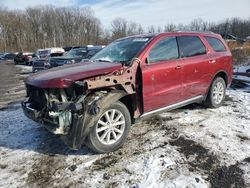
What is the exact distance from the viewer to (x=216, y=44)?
21.6 feet

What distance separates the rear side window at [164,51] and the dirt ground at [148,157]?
132 cm

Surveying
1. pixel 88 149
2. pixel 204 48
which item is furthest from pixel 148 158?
pixel 204 48

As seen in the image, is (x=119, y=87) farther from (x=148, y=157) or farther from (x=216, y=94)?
(x=216, y=94)

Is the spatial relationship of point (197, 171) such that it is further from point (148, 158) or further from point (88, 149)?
point (88, 149)

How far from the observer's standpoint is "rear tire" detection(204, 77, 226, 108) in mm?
6359

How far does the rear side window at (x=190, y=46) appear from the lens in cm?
556

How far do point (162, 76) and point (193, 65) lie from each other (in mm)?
1012

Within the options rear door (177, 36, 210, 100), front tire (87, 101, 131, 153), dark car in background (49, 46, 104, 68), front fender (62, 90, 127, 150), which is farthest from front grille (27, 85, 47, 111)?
dark car in background (49, 46, 104, 68)

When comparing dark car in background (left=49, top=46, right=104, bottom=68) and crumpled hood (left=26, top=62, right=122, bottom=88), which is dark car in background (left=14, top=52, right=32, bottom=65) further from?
crumpled hood (left=26, top=62, right=122, bottom=88)

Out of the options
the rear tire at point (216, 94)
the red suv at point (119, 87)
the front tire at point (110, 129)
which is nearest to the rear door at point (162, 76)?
the red suv at point (119, 87)

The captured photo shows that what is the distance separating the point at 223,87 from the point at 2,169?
5.06 meters

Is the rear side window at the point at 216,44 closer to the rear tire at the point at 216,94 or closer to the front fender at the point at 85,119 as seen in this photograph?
the rear tire at the point at 216,94

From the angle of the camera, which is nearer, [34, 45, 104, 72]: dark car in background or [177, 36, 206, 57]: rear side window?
[177, 36, 206, 57]: rear side window

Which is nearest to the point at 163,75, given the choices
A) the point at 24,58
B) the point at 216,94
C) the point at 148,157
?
the point at 148,157
